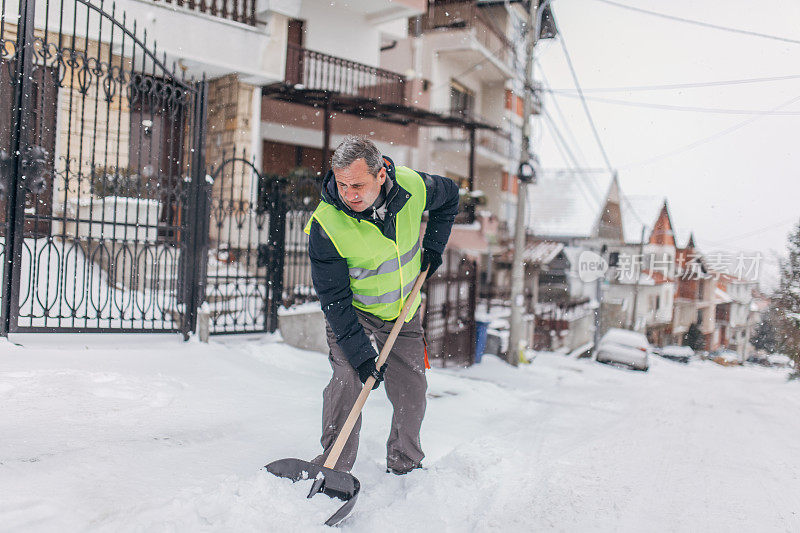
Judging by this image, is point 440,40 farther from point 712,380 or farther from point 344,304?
point 344,304

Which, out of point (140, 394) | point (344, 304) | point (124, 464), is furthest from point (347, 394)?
point (140, 394)

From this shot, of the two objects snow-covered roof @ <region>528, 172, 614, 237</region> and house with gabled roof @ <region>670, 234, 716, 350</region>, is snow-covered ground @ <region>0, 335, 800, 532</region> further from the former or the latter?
snow-covered roof @ <region>528, 172, 614, 237</region>

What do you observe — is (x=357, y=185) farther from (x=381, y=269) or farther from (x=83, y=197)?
(x=83, y=197)

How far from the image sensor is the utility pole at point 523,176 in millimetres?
11602

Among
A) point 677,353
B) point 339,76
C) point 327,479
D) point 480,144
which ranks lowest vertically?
point 677,353

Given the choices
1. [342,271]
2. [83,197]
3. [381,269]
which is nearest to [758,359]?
[381,269]

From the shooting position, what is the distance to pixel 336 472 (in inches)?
101

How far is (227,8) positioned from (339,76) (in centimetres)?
327

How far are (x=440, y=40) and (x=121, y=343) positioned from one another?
1578 cm

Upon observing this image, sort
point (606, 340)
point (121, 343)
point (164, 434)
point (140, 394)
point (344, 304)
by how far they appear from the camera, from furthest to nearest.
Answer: point (606, 340) → point (121, 343) → point (140, 394) → point (164, 434) → point (344, 304)

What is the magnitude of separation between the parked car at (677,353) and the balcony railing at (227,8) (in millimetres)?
10852

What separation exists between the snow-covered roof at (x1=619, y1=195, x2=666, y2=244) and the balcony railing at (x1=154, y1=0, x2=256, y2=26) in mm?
8429

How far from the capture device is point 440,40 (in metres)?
18.3

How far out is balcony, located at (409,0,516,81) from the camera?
59.7ft
